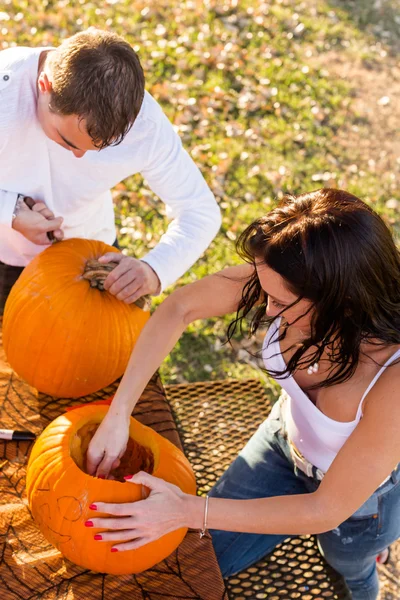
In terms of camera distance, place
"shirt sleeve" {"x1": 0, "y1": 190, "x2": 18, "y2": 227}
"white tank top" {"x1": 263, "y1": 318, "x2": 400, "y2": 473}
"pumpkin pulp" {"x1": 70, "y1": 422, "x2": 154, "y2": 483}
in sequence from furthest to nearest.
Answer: "shirt sleeve" {"x1": 0, "y1": 190, "x2": 18, "y2": 227}
"white tank top" {"x1": 263, "y1": 318, "x2": 400, "y2": 473}
"pumpkin pulp" {"x1": 70, "y1": 422, "x2": 154, "y2": 483}

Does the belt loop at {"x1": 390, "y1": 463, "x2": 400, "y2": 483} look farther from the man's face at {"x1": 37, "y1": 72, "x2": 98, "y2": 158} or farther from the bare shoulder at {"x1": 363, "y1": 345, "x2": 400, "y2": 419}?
the man's face at {"x1": 37, "y1": 72, "x2": 98, "y2": 158}

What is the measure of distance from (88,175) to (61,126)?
0.38 meters

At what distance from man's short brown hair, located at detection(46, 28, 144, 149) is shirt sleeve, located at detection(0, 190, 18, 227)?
39 cm

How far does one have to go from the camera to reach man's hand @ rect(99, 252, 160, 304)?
218 centimetres

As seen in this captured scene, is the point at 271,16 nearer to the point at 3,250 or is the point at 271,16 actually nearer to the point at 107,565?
the point at 3,250

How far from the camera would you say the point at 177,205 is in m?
2.57

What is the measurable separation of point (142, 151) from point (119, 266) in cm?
44

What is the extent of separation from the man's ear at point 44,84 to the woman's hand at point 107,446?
940 mm

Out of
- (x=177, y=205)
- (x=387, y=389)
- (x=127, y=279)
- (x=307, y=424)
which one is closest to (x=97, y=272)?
(x=127, y=279)

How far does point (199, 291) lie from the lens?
6.94 ft

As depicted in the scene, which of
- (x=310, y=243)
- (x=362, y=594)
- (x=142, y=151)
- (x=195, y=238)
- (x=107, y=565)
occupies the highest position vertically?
(x=310, y=243)

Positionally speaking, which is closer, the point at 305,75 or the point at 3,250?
the point at 3,250

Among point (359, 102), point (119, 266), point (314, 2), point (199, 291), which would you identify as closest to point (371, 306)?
point (199, 291)

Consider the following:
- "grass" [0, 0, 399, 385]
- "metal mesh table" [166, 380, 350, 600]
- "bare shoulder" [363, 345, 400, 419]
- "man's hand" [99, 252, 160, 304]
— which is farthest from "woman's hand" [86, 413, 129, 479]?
"grass" [0, 0, 399, 385]
